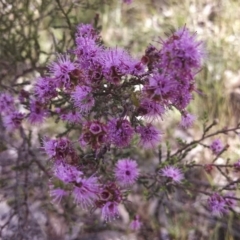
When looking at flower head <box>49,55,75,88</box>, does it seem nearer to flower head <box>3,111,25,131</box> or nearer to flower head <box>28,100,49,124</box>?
flower head <box>28,100,49,124</box>

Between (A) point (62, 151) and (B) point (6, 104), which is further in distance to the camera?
(B) point (6, 104)

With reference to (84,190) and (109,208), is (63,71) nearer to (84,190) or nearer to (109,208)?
(84,190)

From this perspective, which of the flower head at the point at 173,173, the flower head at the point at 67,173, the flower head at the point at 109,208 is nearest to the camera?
the flower head at the point at 67,173

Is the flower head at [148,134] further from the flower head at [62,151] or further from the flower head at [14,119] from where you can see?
the flower head at [14,119]

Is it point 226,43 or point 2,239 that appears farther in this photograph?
point 226,43

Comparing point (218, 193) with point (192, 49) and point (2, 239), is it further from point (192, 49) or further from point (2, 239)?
point (2, 239)

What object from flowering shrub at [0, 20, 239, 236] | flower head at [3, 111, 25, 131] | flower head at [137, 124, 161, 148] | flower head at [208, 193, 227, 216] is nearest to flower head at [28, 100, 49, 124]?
flower head at [3, 111, 25, 131]

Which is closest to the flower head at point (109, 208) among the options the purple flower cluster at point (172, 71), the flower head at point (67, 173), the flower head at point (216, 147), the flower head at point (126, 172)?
the flower head at point (67, 173)

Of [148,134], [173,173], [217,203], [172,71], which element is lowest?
[217,203]

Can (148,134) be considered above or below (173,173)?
above

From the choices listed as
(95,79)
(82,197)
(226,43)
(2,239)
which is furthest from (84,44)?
(226,43)

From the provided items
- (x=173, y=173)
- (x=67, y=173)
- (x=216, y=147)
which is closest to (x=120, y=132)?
(x=67, y=173)
